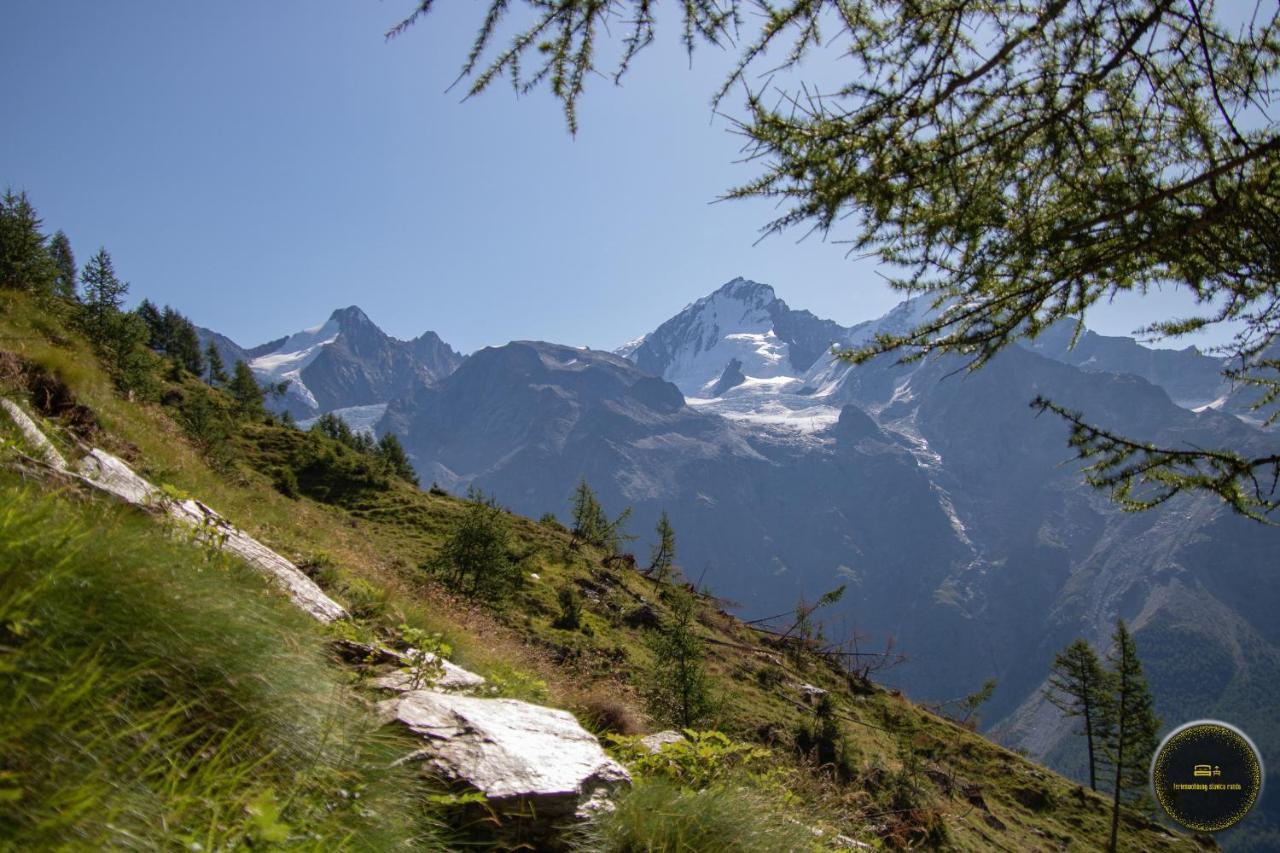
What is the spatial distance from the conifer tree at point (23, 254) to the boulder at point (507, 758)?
26.1m

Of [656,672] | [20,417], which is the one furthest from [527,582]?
[20,417]

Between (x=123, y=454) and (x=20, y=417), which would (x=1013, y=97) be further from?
(x=123, y=454)

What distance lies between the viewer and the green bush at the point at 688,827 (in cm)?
357

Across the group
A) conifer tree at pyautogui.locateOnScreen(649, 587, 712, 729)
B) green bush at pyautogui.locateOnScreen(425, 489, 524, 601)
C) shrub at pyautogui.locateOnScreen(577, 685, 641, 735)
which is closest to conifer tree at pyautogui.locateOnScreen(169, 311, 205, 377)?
green bush at pyautogui.locateOnScreen(425, 489, 524, 601)

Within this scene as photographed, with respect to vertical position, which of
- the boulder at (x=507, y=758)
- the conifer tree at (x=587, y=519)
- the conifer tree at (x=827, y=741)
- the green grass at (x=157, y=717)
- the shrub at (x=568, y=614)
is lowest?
the conifer tree at (x=827, y=741)

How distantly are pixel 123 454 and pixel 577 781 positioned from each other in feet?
32.8

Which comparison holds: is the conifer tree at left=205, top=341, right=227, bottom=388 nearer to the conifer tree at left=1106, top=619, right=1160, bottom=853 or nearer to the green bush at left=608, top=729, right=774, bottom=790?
the conifer tree at left=1106, top=619, right=1160, bottom=853

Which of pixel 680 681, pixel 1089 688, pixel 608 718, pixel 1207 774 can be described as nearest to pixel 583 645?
pixel 680 681

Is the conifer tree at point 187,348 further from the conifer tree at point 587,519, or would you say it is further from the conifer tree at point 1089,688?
the conifer tree at point 1089,688

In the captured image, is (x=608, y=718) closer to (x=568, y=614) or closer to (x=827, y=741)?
(x=568, y=614)

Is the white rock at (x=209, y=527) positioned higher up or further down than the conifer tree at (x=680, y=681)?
higher up

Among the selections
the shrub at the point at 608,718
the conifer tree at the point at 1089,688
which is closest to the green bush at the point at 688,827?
the shrub at the point at 608,718

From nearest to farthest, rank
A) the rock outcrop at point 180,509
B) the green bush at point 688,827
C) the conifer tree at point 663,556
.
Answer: the green bush at point 688,827 → the rock outcrop at point 180,509 → the conifer tree at point 663,556

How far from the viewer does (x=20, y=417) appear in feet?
21.3
